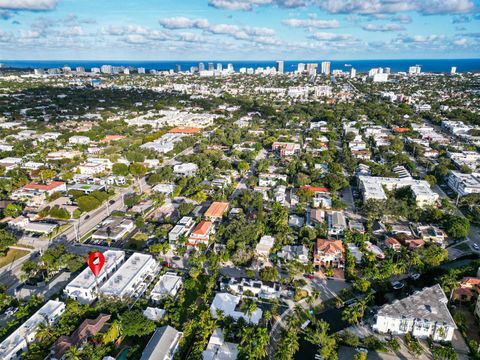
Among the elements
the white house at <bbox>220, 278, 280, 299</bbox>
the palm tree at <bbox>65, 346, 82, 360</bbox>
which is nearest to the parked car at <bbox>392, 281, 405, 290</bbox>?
the white house at <bbox>220, 278, 280, 299</bbox>

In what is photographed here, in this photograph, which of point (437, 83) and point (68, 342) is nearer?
point (68, 342)

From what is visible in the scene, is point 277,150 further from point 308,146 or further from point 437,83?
point 437,83

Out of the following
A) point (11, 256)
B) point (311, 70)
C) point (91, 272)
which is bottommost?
point (11, 256)

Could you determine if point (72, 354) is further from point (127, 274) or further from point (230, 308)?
point (230, 308)

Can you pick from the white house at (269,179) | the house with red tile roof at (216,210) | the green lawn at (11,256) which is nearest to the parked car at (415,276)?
the house with red tile roof at (216,210)

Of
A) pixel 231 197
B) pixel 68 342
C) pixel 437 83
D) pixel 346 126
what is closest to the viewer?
pixel 68 342

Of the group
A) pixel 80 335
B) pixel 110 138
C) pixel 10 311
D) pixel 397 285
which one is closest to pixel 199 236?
pixel 80 335

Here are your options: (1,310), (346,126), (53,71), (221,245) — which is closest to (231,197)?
(221,245)
